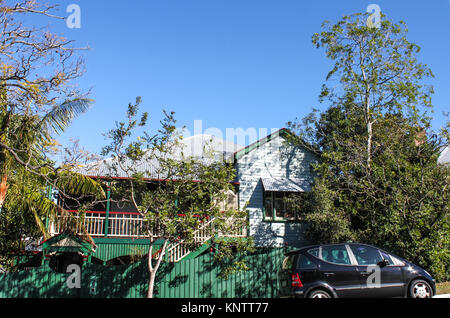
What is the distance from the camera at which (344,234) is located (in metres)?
17.0

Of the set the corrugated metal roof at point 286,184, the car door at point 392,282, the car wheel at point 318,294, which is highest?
the corrugated metal roof at point 286,184

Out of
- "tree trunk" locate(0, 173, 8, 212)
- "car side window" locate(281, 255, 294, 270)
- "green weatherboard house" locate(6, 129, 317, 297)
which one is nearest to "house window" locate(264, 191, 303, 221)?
"green weatherboard house" locate(6, 129, 317, 297)

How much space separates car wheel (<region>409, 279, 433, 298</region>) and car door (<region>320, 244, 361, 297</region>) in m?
1.35

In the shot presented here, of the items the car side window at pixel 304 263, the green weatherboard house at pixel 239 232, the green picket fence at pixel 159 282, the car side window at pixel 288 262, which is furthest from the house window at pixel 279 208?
the car side window at pixel 304 263

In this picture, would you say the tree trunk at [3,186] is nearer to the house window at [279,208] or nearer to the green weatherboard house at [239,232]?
the green weatherboard house at [239,232]

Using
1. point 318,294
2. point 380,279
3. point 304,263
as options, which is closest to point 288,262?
point 304,263

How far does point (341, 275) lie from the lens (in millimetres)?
10133

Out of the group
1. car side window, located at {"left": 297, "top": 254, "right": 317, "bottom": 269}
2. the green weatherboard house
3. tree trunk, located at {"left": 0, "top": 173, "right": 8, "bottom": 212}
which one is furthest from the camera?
the green weatherboard house

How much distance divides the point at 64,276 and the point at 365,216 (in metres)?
12.2

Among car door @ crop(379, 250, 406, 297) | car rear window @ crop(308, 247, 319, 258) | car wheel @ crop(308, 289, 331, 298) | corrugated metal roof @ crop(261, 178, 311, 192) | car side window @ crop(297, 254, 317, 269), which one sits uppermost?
corrugated metal roof @ crop(261, 178, 311, 192)

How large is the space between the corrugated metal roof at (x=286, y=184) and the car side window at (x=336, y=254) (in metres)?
8.65

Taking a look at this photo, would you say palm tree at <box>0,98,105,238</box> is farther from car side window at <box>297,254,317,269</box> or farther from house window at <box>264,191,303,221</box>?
house window at <box>264,191,303,221</box>

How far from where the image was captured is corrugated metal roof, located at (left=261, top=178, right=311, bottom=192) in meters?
19.4

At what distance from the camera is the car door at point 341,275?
33.0 feet
